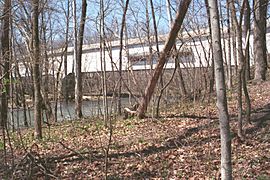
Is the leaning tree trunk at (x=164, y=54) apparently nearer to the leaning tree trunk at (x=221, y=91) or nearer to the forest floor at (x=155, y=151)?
the forest floor at (x=155, y=151)

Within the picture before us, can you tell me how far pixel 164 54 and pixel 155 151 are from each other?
358 centimetres

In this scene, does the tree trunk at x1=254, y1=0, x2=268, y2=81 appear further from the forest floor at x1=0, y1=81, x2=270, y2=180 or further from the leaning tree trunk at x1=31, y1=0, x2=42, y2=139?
the leaning tree trunk at x1=31, y1=0, x2=42, y2=139

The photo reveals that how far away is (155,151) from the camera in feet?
24.2

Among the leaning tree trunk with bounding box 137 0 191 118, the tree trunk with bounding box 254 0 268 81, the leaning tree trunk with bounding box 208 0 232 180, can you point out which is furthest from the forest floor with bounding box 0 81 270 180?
the tree trunk with bounding box 254 0 268 81

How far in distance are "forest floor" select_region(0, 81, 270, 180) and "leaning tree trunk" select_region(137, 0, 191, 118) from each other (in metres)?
0.49

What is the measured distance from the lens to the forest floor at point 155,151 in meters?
6.00

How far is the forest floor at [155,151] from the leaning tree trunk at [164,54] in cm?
49

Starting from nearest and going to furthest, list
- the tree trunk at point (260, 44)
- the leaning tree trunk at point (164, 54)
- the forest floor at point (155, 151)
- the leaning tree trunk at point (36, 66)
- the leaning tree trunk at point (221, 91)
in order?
the leaning tree trunk at point (221, 91) → the forest floor at point (155, 151) → the leaning tree trunk at point (36, 66) → the leaning tree trunk at point (164, 54) → the tree trunk at point (260, 44)

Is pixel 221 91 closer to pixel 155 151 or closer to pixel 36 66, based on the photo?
pixel 155 151

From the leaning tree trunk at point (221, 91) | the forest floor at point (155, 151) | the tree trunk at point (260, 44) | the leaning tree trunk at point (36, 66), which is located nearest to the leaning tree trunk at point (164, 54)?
the forest floor at point (155, 151)

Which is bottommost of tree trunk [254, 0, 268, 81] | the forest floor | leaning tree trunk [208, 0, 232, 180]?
the forest floor

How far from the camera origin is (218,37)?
366 cm

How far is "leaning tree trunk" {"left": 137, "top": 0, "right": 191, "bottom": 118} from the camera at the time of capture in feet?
32.1

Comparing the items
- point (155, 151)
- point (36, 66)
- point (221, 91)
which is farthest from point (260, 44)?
point (221, 91)
